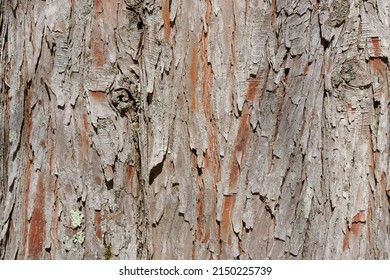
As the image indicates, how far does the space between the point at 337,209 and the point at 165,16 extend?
0.78m

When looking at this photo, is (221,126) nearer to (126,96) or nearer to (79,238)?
(126,96)

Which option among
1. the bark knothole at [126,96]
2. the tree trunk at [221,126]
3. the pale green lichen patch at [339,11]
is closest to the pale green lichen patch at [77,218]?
the tree trunk at [221,126]

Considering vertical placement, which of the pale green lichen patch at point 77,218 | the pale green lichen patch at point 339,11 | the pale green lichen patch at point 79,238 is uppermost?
the pale green lichen patch at point 339,11

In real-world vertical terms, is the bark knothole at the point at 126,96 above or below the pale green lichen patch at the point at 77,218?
above

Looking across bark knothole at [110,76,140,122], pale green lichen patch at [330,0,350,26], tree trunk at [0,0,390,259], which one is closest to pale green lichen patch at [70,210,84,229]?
tree trunk at [0,0,390,259]

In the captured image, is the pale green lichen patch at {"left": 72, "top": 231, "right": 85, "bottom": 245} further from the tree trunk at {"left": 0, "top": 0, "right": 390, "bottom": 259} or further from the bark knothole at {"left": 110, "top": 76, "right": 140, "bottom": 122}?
the bark knothole at {"left": 110, "top": 76, "right": 140, "bottom": 122}

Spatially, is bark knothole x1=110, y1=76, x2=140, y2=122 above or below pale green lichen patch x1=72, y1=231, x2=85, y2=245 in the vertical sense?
above

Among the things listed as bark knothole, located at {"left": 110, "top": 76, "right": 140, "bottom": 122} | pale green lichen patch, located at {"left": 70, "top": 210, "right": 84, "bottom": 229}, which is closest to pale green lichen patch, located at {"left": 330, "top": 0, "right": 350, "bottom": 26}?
bark knothole, located at {"left": 110, "top": 76, "right": 140, "bottom": 122}

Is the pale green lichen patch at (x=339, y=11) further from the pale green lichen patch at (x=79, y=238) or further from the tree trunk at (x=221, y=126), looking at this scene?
the pale green lichen patch at (x=79, y=238)

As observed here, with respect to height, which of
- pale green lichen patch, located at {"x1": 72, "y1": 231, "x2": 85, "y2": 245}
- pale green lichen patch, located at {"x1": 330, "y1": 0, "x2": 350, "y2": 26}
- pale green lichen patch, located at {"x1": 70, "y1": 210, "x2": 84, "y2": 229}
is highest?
pale green lichen patch, located at {"x1": 330, "y1": 0, "x2": 350, "y2": 26}

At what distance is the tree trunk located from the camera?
5.64ft

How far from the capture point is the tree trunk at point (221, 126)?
172cm

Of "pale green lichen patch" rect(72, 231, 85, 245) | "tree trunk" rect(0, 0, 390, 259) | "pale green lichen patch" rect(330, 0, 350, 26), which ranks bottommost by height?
"pale green lichen patch" rect(72, 231, 85, 245)

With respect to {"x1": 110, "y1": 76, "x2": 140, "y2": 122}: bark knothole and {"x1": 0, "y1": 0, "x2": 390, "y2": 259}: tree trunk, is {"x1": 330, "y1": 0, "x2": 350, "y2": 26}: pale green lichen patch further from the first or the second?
{"x1": 110, "y1": 76, "x2": 140, "y2": 122}: bark knothole
